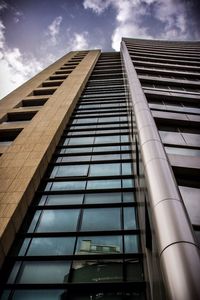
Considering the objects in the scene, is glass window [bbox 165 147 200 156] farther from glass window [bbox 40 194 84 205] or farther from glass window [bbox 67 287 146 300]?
glass window [bbox 67 287 146 300]

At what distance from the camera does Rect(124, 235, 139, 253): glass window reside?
9146 millimetres

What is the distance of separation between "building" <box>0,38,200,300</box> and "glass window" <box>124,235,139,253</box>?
0.11 ft

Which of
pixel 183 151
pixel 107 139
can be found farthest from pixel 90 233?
pixel 107 139

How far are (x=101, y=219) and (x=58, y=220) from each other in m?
1.72

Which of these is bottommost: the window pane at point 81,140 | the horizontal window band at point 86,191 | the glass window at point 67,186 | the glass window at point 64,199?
the glass window at point 64,199

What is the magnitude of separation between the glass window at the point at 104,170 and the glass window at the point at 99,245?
13.3 ft

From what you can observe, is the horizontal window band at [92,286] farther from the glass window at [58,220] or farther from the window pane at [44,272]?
the glass window at [58,220]

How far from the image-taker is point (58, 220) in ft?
34.8

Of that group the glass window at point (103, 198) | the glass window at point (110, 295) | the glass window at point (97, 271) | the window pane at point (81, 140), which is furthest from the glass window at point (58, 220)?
the window pane at point (81, 140)

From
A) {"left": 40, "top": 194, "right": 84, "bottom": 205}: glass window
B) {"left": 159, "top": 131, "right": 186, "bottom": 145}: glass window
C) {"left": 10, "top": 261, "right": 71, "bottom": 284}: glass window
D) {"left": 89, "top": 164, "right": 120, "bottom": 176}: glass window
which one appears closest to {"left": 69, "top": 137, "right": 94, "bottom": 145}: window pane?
{"left": 89, "top": 164, "right": 120, "bottom": 176}: glass window

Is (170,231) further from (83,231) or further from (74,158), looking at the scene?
(74,158)

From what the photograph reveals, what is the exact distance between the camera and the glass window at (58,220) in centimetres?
1020

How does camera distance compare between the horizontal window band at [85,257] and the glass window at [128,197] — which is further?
the glass window at [128,197]

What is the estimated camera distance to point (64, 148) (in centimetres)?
1561
